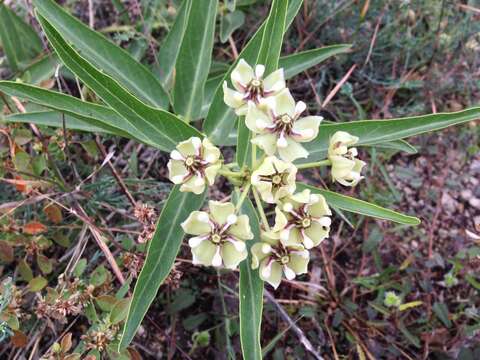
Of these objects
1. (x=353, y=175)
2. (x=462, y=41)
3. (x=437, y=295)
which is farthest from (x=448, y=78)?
(x=353, y=175)

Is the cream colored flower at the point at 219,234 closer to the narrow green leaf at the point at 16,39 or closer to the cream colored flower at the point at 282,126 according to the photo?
the cream colored flower at the point at 282,126

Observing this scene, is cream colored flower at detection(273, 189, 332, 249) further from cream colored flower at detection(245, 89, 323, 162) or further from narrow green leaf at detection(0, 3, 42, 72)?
narrow green leaf at detection(0, 3, 42, 72)

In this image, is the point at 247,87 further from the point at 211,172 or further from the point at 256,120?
the point at 211,172

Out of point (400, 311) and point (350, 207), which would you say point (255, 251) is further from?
point (400, 311)

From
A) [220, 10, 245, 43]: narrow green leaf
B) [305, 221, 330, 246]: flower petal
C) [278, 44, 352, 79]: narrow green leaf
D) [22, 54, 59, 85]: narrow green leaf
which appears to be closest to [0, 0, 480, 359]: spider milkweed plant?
[305, 221, 330, 246]: flower petal

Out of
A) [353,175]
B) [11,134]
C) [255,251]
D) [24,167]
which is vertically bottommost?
[255,251]

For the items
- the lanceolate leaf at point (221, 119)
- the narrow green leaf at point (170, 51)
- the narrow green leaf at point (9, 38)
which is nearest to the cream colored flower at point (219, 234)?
the lanceolate leaf at point (221, 119)
